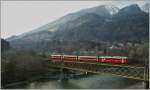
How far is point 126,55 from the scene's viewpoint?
347cm

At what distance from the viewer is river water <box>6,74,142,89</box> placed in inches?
135

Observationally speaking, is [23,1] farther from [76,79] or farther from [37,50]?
[76,79]

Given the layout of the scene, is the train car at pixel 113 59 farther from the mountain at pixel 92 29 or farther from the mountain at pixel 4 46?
the mountain at pixel 4 46

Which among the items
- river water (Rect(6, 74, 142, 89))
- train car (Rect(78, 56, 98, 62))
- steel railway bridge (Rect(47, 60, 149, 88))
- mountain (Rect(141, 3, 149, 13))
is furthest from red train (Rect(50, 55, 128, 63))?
mountain (Rect(141, 3, 149, 13))

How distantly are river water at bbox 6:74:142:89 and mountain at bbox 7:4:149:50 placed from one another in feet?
1.83

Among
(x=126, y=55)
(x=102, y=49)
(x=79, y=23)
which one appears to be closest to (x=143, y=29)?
(x=126, y=55)

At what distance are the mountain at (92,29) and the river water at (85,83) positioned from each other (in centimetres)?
56

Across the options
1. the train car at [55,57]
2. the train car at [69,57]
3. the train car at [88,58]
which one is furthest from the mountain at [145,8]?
the train car at [55,57]

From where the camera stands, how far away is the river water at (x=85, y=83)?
3.43 m

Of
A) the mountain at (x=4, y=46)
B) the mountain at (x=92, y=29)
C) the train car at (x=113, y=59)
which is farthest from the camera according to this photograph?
the train car at (x=113, y=59)

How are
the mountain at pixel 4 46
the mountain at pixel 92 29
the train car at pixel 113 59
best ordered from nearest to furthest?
the mountain at pixel 4 46 → the mountain at pixel 92 29 → the train car at pixel 113 59

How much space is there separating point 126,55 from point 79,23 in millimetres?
905

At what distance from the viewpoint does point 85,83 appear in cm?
348

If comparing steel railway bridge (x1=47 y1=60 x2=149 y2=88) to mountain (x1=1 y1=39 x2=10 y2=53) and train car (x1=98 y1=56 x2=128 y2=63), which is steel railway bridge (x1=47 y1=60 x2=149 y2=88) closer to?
train car (x1=98 y1=56 x2=128 y2=63)
